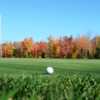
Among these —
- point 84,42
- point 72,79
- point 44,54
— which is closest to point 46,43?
point 44,54

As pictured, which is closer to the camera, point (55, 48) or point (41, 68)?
point (41, 68)

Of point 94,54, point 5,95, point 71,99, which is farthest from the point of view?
point 94,54

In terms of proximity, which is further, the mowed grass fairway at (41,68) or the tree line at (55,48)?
the tree line at (55,48)

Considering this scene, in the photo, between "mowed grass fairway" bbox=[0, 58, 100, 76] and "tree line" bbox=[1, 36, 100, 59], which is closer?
"mowed grass fairway" bbox=[0, 58, 100, 76]

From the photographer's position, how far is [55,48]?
91.9 m

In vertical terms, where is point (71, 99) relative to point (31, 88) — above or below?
above

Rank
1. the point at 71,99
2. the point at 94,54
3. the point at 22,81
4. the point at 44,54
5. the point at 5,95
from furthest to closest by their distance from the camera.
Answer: the point at 44,54
the point at 94,54
the point at 22,81
the point at 71,99
the point at 5,95

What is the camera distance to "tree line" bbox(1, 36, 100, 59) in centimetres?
9056

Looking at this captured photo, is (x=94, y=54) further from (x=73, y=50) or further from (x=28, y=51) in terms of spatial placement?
(x=28, y=51)

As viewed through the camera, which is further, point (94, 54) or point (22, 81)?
point (94, 54)

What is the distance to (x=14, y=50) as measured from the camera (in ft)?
300

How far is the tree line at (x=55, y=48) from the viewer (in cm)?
9056

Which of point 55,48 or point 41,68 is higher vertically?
point 41,68

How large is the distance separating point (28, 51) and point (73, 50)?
1081 centimetres
